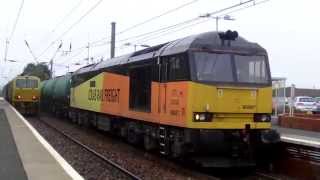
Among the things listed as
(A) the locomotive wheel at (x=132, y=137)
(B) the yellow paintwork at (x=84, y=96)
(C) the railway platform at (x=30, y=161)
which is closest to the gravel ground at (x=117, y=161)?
(A) the locomotive wheel at (x=132, y=137)

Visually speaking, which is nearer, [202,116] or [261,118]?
[202,116]

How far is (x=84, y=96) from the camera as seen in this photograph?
28531 mm

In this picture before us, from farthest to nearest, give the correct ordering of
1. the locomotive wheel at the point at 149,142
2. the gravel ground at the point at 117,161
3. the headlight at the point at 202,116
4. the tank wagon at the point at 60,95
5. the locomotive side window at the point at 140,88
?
the tank wagon at the point at 60,95, the locomotive wheel at the point at 149,142, the locomotive side window at the point at 140,88, the gravel ground at the point at 117,161, the headlight at the point at 202,116

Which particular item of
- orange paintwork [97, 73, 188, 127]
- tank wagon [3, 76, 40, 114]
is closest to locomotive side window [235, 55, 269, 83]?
orange paintwork [97, 73, 188, 127]

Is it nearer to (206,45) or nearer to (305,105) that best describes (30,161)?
(206,45)

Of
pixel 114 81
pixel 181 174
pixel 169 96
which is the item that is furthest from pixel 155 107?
pixel 114 81

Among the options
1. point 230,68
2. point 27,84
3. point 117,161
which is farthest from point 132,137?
point 27,84

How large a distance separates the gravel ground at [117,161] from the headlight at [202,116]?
4.07 ft

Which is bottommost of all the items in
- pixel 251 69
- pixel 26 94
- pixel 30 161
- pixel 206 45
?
pixel 30 161

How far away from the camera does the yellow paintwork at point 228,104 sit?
14.0m

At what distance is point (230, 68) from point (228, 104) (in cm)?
96

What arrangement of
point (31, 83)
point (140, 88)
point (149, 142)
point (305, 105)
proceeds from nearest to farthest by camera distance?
1. point (149, 142)
2. point (140, 88)
3. point (31, 83)
4. point (305, 105)

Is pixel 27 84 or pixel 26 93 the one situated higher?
pixel 27 84

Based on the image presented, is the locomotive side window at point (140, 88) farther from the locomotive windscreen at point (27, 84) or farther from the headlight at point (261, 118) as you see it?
the locomotive windscreen at point (27, 84)
